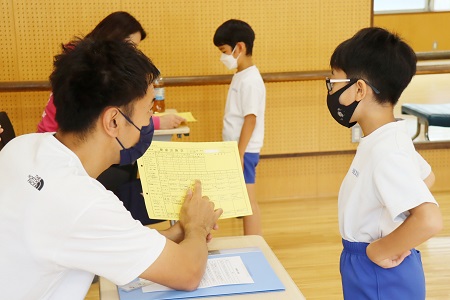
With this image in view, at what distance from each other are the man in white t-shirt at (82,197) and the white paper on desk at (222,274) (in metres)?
0.06

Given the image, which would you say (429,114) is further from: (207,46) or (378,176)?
(378,176)

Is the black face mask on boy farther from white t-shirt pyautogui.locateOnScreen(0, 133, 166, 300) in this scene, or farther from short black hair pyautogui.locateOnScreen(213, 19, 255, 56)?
short black hair pyautogui.locateOnScreen(213, 19, 255, 56)

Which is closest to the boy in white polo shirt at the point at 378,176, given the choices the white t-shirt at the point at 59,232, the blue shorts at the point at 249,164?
the white t-shirt at the point at 59,232

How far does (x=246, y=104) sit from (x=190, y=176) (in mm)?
1917

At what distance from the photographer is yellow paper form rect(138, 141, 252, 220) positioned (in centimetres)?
174

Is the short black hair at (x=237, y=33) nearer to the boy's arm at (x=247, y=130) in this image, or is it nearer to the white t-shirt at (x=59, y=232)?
the boy's arm at (x=247, y=130)

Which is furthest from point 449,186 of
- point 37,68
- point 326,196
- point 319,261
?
point 37,68

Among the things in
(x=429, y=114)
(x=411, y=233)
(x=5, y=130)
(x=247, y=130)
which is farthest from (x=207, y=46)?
(x=411, y=233)

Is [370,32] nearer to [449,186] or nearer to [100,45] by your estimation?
[100,45]

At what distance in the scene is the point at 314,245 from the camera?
4047 mm

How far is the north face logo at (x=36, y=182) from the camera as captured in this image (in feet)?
4.43

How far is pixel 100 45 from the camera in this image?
58.3 inches

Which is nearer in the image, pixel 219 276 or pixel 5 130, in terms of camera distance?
pixel 219 276

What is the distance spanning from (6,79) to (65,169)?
3619 mm
